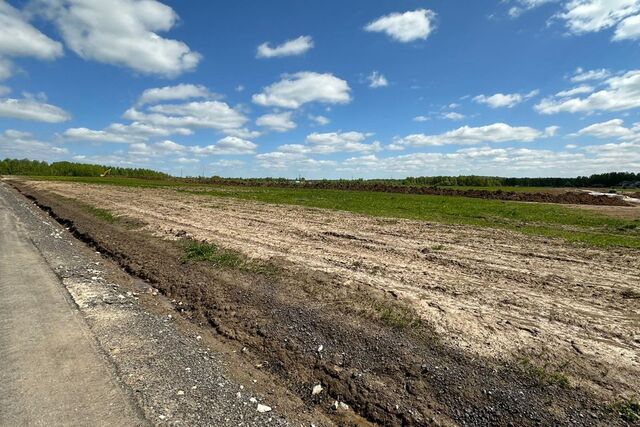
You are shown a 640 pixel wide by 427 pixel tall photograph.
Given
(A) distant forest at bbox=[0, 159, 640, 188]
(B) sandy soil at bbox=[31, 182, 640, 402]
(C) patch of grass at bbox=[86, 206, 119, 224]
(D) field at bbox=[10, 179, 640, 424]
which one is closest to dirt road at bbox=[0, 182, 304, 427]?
(D) field at bbox=[10, 179, 640, 424]

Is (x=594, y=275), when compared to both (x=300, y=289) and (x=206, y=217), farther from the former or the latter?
(x=206, y=217)

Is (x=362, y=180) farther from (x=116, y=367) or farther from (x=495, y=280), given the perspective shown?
(x=116, y=367)

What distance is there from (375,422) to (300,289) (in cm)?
414

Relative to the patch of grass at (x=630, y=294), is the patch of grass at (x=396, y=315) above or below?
below

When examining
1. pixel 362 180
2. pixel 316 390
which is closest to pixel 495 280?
pixel 316 390

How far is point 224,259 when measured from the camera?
11.0 m

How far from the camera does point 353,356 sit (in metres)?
5.78

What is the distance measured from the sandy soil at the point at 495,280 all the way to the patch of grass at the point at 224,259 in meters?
0.56

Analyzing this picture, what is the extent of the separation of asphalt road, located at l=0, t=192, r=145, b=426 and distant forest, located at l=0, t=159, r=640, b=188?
238ft

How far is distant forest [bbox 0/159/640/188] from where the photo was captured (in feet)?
285

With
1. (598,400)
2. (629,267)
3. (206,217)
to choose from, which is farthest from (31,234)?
(629,267)

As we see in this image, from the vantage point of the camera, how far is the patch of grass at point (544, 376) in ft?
15.9

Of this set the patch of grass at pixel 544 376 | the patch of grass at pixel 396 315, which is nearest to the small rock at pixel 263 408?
the patch of grass at pixel 396 315

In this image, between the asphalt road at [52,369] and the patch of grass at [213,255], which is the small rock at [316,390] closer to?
the asphalt road at [52,369]
